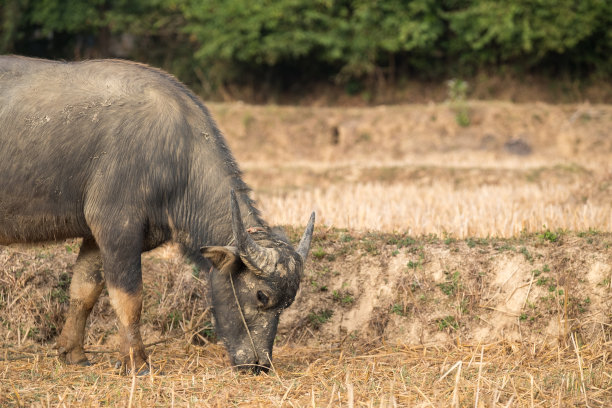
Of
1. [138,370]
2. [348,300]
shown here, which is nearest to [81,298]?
[138,370]

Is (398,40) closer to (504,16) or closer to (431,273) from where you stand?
(504,16)

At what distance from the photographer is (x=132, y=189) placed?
17.8 ft

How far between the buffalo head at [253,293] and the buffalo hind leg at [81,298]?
A: 120 centimetres

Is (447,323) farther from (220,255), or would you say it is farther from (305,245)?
(220,255)

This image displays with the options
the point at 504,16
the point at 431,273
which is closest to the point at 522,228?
the point at 431,273

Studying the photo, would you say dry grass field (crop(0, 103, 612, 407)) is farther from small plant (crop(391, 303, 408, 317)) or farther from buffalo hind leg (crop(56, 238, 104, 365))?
buffalo hind leg (crop(56, 238, 104, 365))

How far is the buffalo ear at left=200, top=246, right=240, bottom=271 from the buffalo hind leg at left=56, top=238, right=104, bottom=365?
1.17m

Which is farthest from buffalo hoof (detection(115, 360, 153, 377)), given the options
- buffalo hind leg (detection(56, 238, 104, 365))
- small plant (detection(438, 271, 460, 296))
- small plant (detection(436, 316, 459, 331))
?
small plant (detection(438, 271, 460, 296))

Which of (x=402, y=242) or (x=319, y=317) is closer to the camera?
(x=319, y=317)

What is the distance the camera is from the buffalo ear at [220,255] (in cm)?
523

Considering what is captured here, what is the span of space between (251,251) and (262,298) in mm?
395

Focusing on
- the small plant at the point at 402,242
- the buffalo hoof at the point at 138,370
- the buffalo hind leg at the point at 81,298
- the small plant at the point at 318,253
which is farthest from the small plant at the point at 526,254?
the buffalo hind leg at the point at 81,298

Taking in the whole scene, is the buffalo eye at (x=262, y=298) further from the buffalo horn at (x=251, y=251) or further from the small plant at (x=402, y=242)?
the small plant at (x=402, y=242)

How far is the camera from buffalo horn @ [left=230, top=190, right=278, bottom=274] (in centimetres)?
501
